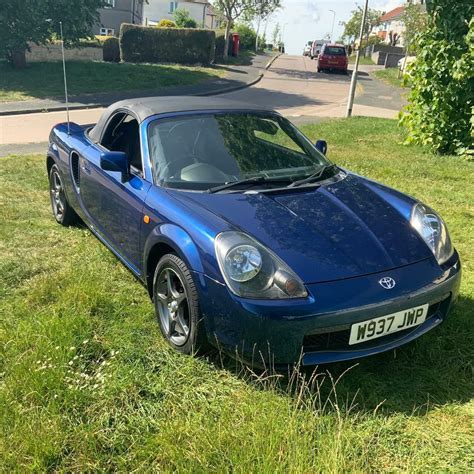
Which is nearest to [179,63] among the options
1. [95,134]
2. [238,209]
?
[95,134]

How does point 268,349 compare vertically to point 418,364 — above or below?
above

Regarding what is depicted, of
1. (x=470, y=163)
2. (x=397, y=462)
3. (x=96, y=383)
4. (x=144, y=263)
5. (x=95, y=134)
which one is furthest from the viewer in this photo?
(x=470, y=163)

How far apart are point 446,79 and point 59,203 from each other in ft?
22.7

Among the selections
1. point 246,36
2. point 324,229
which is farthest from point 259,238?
point 246,36

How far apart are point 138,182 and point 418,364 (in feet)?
7.07

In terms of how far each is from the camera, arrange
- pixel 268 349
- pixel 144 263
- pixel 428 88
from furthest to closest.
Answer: pixel 428 88, pixel 144 263, pixel 268 349

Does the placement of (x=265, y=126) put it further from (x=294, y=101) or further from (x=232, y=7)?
(x=232, y=7)

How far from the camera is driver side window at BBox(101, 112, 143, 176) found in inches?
138

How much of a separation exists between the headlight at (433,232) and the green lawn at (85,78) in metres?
15.1

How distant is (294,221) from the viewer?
2789 millimetres

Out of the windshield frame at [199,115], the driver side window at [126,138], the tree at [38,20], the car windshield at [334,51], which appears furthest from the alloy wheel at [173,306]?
the car windshield at [334,51]

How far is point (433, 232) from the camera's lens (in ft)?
9.86

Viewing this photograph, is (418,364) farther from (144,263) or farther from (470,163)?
(470,163)

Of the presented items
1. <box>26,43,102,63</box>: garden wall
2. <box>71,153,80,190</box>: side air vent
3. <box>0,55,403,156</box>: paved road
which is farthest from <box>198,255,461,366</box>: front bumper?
<box>26,43,102,63</box>: garden wall
